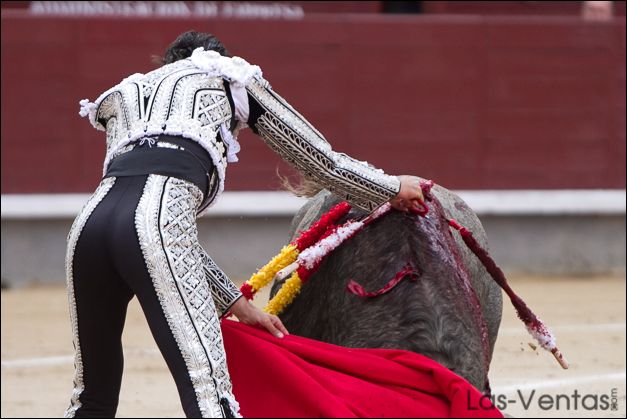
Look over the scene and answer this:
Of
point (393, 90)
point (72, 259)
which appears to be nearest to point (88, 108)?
point (72, 259)

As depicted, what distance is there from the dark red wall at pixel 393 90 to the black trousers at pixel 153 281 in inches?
194

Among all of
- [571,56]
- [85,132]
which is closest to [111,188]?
[85,132]

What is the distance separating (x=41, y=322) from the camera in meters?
6.15

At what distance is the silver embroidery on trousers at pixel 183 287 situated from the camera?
227 cm

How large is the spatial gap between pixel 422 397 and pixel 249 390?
32 cm

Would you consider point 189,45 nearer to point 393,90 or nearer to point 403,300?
point 403,300

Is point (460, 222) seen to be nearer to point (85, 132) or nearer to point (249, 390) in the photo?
point (249, 390)

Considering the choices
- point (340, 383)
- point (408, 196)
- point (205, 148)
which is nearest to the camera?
point (340, 383)

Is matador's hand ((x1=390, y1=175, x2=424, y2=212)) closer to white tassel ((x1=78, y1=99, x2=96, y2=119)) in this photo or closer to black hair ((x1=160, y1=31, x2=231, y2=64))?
black hair ((x1=160, y1=31, x2=231, y2=64))

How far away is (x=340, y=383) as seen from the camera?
2293 millimetres

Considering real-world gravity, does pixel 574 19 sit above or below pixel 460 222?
below

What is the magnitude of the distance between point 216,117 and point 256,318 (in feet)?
1.32

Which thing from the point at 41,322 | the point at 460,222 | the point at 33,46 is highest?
the point at 460,222

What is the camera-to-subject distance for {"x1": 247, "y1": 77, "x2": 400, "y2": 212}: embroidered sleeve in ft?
8.19
